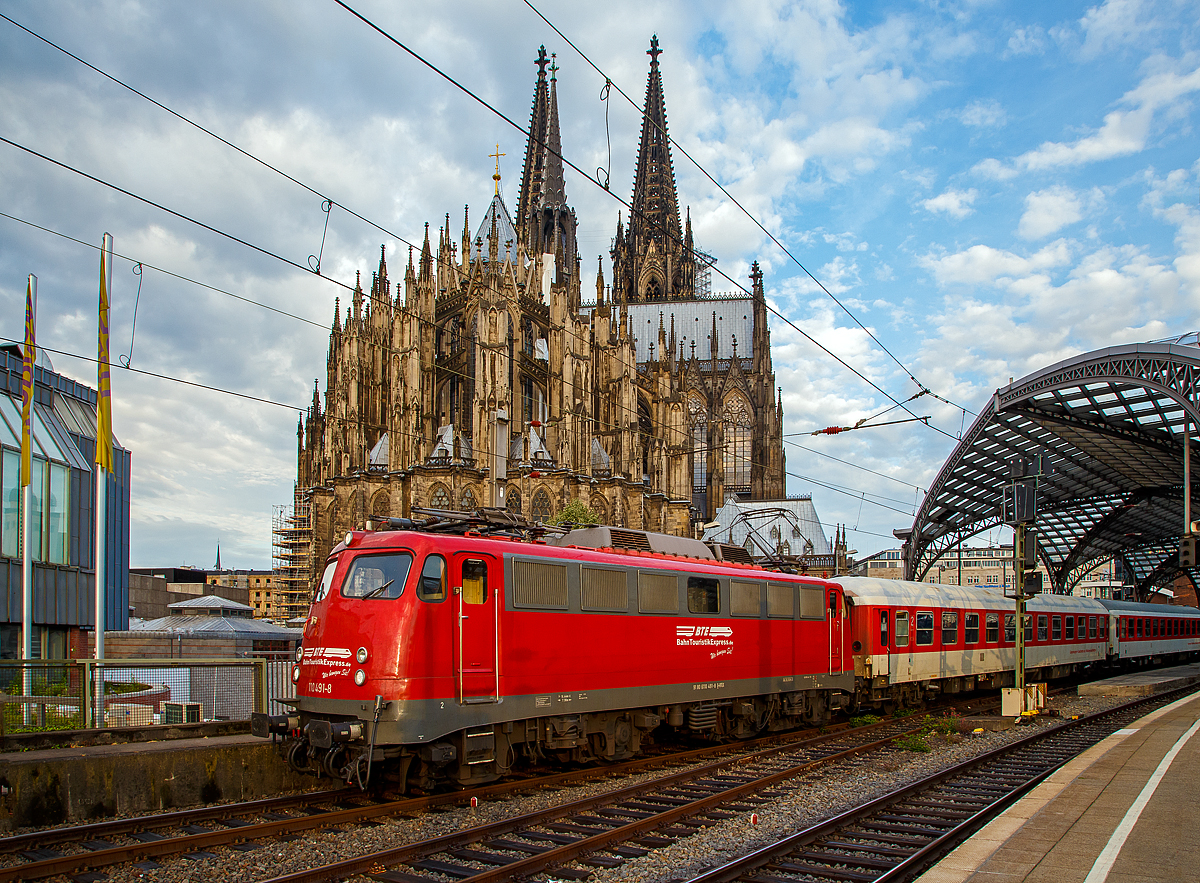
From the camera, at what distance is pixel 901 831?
994 centimetres

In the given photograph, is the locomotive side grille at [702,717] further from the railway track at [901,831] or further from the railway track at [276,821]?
the railway track at [901,831]

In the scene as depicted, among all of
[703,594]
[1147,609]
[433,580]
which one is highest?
[433,580]

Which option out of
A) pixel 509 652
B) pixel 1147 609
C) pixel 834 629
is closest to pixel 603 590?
pixel 509 652

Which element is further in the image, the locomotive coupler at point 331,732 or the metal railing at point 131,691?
the metal railing at point 131,691

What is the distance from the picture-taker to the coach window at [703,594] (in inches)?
591

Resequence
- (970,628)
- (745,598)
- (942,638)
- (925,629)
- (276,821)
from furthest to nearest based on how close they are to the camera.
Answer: (970,628) → (942,638) → (925,629) → (745,598) → (276,821)

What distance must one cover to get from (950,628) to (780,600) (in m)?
8.57

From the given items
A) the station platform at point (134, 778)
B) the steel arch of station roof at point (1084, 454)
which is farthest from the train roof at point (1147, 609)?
the station platform at point (134, 778)

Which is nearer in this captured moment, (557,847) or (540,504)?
(557,847)

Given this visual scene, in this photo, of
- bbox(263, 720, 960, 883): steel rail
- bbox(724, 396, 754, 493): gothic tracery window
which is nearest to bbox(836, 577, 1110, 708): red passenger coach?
bbox(263, 720, 960, 883): steel rail

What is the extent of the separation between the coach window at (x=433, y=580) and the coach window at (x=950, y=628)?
16.2 metres

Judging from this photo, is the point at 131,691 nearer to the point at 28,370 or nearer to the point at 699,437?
the point at 28,370

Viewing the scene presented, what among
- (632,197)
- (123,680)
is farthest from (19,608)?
(632,197)

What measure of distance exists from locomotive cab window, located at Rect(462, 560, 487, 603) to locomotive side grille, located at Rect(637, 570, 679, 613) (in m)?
3.19
